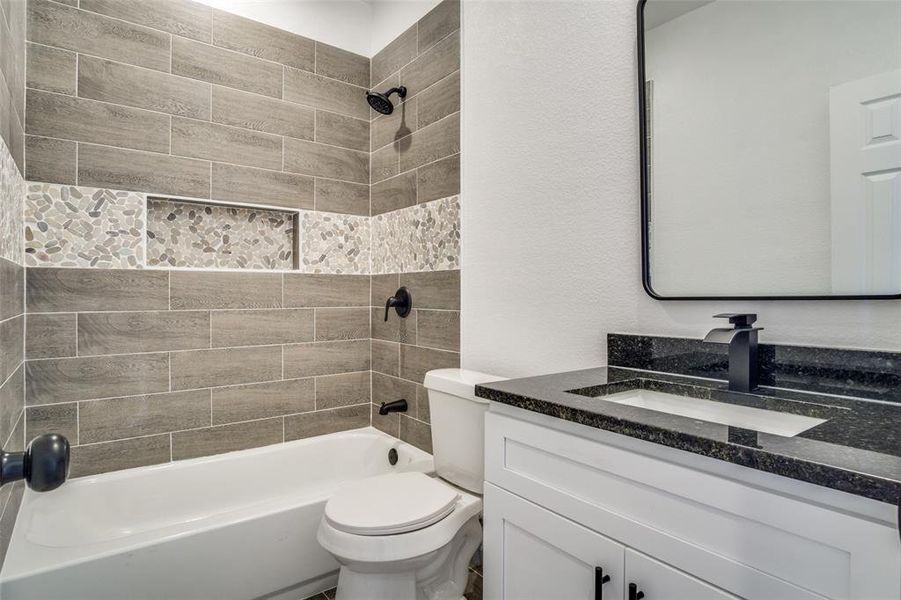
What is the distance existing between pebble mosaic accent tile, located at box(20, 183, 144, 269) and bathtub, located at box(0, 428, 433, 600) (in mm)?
899

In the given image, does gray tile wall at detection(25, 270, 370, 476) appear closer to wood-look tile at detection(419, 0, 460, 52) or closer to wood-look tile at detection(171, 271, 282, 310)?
wood-look tile at detection(171, 271, 282, 310)

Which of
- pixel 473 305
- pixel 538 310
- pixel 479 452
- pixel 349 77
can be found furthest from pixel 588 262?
pixel 349 77

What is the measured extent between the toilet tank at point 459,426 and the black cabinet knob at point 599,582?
76 cm

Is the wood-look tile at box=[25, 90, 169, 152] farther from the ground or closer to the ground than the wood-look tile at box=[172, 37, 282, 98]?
closer to the ground

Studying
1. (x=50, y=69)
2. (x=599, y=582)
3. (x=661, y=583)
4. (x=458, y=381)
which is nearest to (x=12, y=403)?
(x=50, y=69)

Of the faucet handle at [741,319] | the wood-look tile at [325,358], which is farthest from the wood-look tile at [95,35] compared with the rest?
the faucet handle at [741,319]

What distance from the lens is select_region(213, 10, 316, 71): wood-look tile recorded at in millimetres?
2319

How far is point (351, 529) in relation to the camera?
1.44 metres

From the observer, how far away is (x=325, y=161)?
2.63 metres

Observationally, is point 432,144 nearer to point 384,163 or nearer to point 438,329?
point 384,163

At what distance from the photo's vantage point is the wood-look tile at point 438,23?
86.4 inches

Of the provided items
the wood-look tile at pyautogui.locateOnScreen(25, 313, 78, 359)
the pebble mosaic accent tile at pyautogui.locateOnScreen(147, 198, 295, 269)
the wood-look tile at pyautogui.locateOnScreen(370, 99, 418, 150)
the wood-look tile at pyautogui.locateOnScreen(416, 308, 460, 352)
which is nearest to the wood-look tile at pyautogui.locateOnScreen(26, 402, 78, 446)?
the wood-look tile at pyautogui.locateOnScreen(25, 313, 78, 359)

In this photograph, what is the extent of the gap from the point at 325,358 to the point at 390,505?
121 centimetres

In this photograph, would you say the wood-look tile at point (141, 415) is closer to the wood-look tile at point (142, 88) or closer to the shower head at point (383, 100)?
the wood-look tile at point (142, 88)
